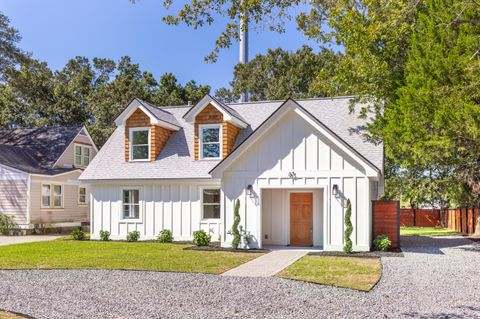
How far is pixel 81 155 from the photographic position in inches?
1240

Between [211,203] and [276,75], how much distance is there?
87.2 feet

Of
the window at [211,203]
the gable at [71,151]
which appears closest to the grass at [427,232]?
the window at [211,203]

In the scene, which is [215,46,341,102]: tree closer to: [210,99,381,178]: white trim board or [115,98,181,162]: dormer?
[115,98,181,162]: dormer

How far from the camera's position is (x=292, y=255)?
15391 millimetres

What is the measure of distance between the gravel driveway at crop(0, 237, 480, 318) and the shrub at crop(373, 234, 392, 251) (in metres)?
3.71

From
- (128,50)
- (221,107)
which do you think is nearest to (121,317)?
(221,107)

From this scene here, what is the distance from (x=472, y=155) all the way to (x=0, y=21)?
31.1m

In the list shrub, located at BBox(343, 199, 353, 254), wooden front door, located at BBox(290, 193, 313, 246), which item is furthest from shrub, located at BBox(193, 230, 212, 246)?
shrub, located at BBox(343, 199, 353, 254)

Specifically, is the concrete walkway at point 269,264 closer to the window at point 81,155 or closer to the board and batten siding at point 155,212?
the board and batten siding at point 155,212

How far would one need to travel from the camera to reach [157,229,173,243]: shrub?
1953 centimetres

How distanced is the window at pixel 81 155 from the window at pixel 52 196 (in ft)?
10.9

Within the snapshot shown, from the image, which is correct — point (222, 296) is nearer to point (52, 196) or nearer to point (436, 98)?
point (436, 98)

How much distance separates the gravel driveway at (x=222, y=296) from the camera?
7.88 meters

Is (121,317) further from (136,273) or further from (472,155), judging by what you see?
(472,155)
